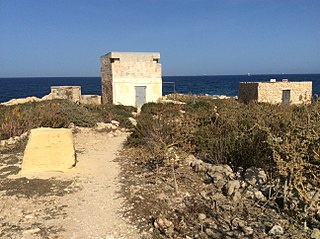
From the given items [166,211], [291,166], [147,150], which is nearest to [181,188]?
[166,211]

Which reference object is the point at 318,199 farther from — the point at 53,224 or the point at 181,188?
the point at 53,224

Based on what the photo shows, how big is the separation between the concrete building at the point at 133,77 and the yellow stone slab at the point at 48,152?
49.2ft

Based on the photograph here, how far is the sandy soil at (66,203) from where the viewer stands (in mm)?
4348

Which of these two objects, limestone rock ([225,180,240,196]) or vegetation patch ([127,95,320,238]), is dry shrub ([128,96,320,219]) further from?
limestone rock ([225,180,240,196])

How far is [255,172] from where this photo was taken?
597 centimetres

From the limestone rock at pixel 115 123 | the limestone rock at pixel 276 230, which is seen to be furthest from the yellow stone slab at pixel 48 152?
the limestone rock at pixel 115 123

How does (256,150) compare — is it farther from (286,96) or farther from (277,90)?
(286,96)

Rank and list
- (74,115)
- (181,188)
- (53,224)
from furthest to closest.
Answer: (74,115) < (181,188) < (53,224)

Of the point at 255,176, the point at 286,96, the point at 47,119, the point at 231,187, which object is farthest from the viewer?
the point at 286,96

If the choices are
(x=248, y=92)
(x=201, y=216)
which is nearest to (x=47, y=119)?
(x=201, y=216)

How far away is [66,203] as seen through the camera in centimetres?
532

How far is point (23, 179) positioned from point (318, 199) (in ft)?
18.2

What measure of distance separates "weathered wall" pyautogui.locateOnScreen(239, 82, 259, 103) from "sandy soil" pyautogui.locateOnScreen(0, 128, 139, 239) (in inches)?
807

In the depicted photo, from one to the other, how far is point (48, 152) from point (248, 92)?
75.6ft
